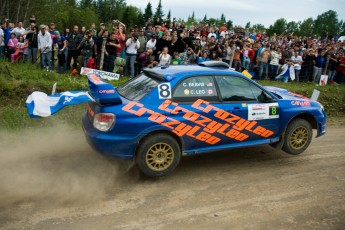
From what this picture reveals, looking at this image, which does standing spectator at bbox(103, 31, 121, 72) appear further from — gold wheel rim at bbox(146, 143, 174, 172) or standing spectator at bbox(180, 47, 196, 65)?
gold wheel rim at bbox(146, 143, 174, 172)

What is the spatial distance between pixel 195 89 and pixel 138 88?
38.9 inches

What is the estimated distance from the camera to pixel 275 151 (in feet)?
25.1

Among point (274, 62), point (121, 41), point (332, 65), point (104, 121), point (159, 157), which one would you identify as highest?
point (121, 41)

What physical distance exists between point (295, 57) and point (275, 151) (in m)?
8.69

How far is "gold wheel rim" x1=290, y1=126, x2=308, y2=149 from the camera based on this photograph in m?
7.02

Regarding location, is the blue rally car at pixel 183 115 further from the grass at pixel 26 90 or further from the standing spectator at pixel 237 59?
the standing spectator at pixel 237 59

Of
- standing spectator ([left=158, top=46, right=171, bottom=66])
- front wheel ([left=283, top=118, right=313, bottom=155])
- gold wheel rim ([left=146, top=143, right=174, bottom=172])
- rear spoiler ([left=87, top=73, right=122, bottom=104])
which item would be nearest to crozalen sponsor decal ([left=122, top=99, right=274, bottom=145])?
rear spoiler ([left=87, top=73, right=122, bottom=104])

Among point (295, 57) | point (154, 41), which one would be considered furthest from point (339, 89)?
point (154, 41)

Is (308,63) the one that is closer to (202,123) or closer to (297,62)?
(297,62)

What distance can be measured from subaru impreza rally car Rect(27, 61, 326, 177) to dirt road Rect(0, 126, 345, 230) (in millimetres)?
506

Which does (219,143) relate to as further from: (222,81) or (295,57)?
(295,57)

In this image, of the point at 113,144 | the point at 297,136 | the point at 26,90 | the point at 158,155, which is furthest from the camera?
the point at 26,90

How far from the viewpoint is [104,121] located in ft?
18.0

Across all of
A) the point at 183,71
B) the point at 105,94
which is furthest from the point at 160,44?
the point at 105,94
